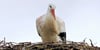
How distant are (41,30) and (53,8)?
41 centimetres

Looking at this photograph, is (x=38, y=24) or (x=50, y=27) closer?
Answer: (x=50, y=27)

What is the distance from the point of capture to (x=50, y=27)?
6.19 m

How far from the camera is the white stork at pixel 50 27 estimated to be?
20.4 ft

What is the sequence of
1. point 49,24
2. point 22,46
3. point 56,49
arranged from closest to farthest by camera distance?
point 56,49
point 22,46
point 49,24

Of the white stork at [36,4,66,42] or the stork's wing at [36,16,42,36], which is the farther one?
the stork's wing at [36,16,42,36]

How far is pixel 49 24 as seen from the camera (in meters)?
6.21

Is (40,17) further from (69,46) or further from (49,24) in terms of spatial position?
(69,46)

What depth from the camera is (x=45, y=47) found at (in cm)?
509

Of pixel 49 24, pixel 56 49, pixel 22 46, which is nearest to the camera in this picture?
pixel 56 49

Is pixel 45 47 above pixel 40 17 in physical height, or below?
below

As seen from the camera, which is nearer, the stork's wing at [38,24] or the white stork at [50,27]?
the white stork at [50,27]

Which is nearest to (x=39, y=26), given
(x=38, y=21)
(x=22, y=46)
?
(x=38, y=21)

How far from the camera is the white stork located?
6203mm

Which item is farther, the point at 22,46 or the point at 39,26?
the point at 39,26
